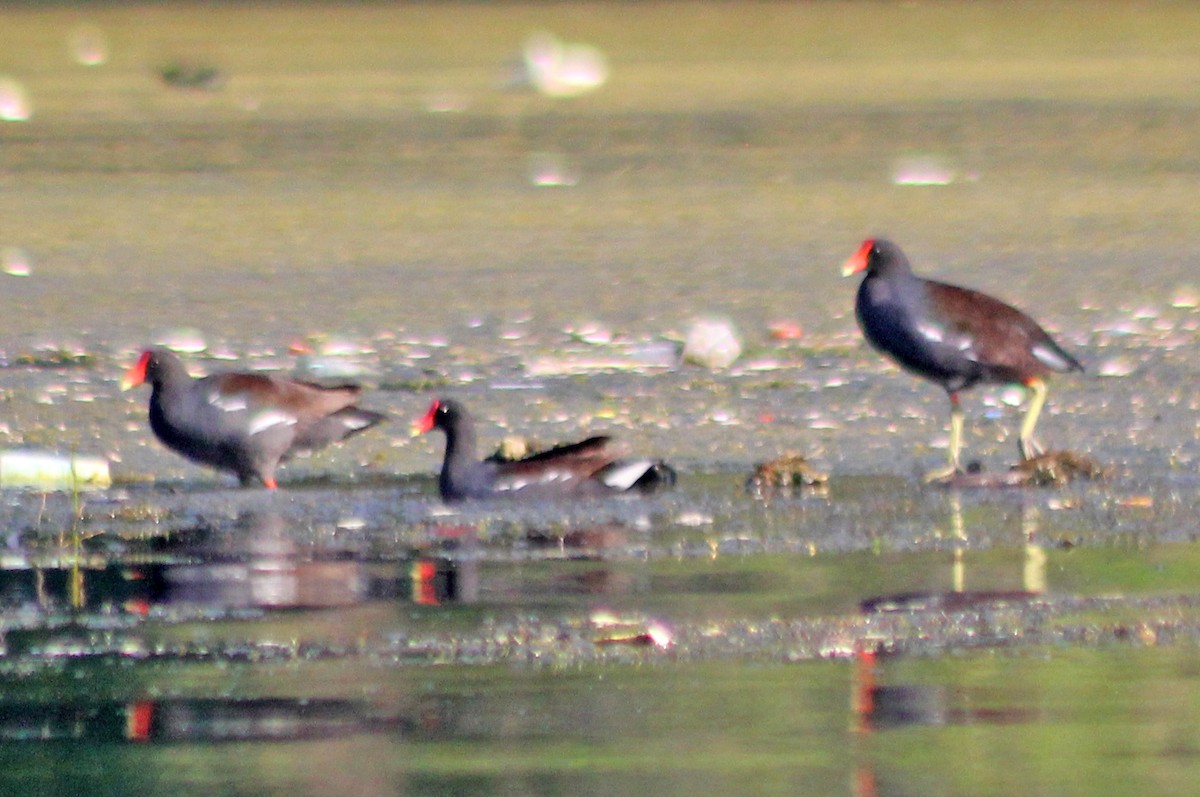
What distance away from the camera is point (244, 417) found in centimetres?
843

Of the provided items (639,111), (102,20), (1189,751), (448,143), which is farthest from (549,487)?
(102,20)

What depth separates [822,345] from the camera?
434 inches

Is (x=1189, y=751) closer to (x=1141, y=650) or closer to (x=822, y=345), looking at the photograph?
(x=1141, y=650)

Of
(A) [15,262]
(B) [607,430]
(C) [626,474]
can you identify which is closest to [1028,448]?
(C) [626,474]

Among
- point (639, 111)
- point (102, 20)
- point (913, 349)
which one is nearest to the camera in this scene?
point (913, 349)

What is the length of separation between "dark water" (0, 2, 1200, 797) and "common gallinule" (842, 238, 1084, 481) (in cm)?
26

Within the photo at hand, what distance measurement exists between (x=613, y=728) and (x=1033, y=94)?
16434mm

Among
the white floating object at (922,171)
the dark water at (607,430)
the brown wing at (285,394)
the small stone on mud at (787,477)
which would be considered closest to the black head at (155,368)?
the brown wing at (285,394)

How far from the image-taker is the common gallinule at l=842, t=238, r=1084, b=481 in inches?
349

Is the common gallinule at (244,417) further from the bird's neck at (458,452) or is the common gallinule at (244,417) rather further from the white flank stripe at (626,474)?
the white flank stripe at (626,474)

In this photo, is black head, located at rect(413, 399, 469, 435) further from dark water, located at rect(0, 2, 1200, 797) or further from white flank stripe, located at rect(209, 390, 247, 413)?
white flank stripe, located at rect(209, 390, 247, 413)

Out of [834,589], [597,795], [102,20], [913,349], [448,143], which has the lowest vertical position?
[597,795]

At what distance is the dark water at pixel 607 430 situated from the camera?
4.84 meters

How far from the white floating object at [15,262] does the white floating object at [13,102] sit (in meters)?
6.75
